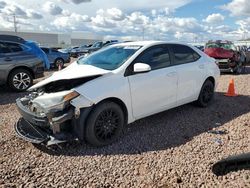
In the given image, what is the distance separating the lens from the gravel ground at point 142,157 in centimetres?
349

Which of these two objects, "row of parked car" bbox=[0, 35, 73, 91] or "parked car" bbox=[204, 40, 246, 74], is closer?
"row of parked car" bbox=[0, 35, 73, 91]

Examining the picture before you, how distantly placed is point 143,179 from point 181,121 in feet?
8.00

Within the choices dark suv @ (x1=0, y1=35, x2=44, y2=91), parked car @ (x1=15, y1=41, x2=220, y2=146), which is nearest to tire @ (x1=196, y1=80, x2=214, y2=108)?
parked car @ (x1=15, y1=41, x2=220, y2=146)

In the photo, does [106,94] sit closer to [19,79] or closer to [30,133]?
[30,133]

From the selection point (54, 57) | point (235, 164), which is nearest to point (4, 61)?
point (235, 164)

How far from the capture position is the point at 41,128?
441 cm

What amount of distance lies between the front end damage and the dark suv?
14.9 ft

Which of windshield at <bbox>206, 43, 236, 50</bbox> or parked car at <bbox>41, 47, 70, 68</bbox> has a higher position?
windshield at <bbox>206, 43, 236, 50</bbox>

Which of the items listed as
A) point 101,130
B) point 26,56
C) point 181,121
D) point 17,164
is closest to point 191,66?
point 181,121

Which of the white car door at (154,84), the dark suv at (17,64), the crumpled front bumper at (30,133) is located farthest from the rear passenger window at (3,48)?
the white car door at (154,84)

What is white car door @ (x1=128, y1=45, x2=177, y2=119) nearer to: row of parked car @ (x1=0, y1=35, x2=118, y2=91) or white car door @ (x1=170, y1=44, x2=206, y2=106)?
white car door @ (x1=170, y1=44, x2=206, y2=106)

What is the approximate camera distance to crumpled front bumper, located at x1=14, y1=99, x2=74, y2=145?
406 centimetres

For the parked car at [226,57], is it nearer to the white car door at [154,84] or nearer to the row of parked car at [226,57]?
the row of parked car at [226,57]

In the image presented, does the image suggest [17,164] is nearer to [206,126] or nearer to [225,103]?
[206,126]
